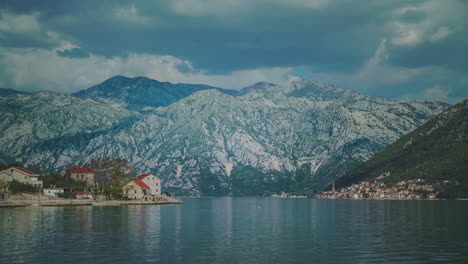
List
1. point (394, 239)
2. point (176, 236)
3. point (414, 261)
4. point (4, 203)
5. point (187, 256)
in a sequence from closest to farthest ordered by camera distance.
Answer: point (414, 261)
point (187, 256)
point (394, 239)
point (176, 236)
point (4, 203)

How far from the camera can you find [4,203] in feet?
537

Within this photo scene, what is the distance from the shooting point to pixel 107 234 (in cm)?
7575

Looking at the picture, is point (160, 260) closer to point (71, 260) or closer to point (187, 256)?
point (187, 256)

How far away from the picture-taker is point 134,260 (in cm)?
5088

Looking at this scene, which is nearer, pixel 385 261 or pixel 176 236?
pixel 385 261

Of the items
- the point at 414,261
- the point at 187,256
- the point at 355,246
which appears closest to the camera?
the point at 414,261

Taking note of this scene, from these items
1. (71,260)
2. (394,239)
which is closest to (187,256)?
(71,260)

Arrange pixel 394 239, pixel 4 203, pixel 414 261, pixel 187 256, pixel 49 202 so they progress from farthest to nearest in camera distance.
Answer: pixel 49 202 → pixel 4 203 → pixel 394 239 → pixel 187 256 → pixel 414 261

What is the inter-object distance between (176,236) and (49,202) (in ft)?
387

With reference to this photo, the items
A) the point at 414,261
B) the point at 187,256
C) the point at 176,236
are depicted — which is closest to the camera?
the point at 414,261

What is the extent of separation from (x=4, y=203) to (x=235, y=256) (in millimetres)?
134580

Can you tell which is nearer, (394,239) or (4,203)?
(394,239)

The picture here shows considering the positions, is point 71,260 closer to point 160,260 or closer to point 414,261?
point 160,260

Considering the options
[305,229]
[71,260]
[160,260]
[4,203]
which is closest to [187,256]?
[160,260]
